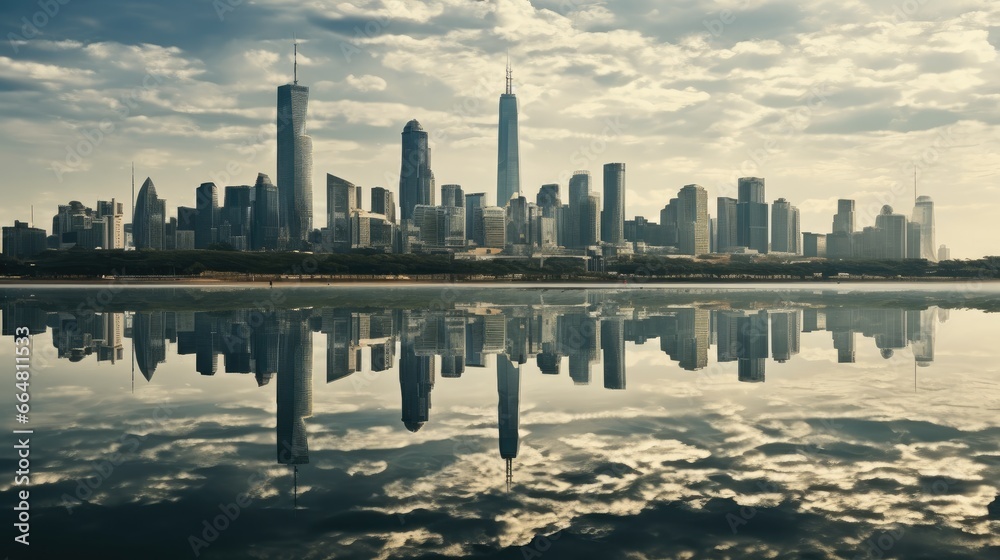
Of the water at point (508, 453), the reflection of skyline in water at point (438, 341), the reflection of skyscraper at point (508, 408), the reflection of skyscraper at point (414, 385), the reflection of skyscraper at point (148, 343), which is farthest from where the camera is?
the reflection of skyscraper at point (148, 343)

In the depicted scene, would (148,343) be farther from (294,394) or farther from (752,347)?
(752,347)

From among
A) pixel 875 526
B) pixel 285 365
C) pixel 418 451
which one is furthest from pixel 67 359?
pixel 875 526

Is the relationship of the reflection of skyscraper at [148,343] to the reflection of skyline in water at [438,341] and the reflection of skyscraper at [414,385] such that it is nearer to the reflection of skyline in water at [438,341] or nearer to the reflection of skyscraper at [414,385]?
the reflection of skyline in water at [438,341]

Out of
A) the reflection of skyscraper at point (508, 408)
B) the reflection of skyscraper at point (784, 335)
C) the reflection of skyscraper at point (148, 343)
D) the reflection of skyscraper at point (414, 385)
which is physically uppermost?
the reflection of skyscraper at point (148, 343)

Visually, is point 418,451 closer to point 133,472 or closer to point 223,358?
point 133,472

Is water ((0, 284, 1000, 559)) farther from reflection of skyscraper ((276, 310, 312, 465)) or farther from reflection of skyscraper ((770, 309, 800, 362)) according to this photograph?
reflection of skyscraper ((770, 309, 800, 362))

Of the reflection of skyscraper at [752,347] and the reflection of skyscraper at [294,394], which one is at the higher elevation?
the reflection of skyscraper at [294,394]

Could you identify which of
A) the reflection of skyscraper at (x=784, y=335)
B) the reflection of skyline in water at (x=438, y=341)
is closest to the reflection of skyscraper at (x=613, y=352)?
the reflection of skyline in water at (x=438, y=341)
